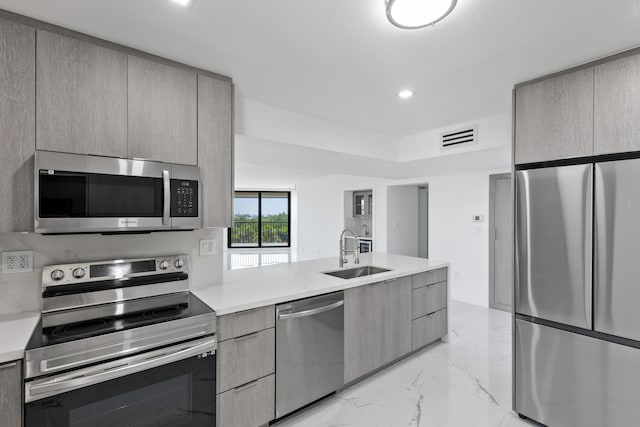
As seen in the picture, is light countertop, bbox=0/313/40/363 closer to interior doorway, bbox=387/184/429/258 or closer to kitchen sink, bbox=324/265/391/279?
kitchen sink, bbox=324/265/391/279

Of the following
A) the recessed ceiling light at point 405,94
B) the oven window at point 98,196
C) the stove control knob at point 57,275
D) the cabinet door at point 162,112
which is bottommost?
the stove control knob at point 57,275

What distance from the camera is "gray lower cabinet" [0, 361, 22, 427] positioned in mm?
1193

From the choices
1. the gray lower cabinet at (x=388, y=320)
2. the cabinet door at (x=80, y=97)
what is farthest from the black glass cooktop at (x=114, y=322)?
the gray lower cabinet at (x=388, y=320)

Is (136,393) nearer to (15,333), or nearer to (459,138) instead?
(15,333)

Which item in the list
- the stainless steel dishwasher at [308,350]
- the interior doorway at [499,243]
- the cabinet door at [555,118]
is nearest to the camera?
the cabinet door at [555,118]

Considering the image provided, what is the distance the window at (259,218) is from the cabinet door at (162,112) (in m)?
9.34

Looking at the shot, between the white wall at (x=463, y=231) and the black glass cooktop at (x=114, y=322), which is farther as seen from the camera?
the white wall at (x=463, y=231)

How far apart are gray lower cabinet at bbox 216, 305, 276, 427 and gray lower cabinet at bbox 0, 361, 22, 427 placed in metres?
0.82

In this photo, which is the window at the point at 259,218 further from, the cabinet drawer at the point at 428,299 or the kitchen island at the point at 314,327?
the cabinet drawer at the point at 428,299

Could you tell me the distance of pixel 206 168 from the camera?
6.75 ft

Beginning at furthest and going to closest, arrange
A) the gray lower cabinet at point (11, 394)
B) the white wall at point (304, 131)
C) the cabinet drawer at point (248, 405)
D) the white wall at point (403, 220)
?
1. the white wall at point (403, 220)
2. the white wall at point (304, 131)
3. the cabinet drawer at point (248, 405)
4. the gray lower cabinet at point (11, 394)

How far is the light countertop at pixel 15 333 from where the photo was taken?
1.21m

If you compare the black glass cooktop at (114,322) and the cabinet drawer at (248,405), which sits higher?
the black glass cooktop at (114,322)

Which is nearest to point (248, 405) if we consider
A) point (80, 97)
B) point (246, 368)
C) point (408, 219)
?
point (246, 368)
